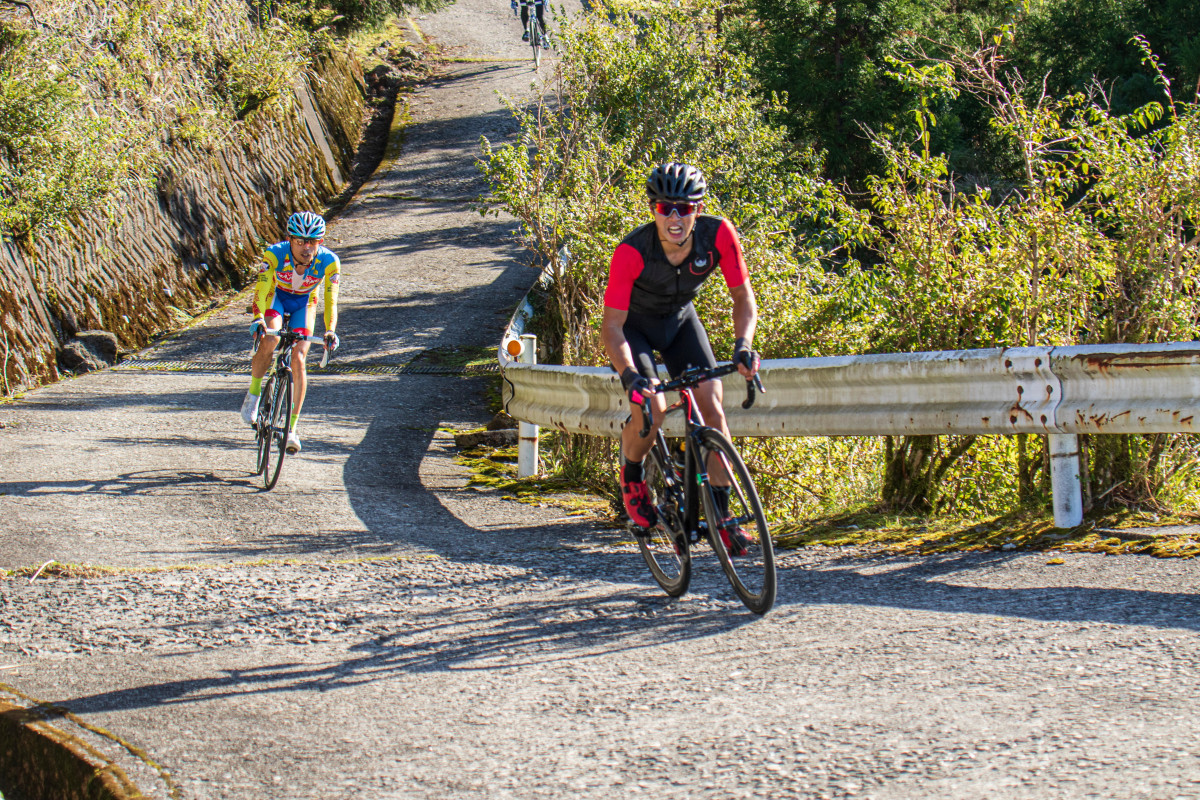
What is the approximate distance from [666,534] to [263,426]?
4567mm

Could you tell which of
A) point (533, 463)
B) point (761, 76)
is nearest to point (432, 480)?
point (533, 463)

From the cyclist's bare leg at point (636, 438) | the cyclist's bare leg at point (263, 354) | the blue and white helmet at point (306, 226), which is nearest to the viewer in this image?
the cyclist's bare leg at point (636, 438)

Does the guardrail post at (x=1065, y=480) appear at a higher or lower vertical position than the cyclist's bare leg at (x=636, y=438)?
lower

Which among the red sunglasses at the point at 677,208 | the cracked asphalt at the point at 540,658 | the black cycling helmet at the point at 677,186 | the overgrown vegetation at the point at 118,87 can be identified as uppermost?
the overgrown vegetation at the point at 118,87

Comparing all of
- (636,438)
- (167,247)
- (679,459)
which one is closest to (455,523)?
(636,438)

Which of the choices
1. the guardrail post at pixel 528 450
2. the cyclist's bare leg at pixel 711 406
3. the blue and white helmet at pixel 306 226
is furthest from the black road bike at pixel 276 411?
the cyclist's bare leg at pixel 711 406

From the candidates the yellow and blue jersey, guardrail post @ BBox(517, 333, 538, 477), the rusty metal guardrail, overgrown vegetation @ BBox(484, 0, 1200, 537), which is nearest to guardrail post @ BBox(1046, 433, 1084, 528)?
the rusty metal guardrail

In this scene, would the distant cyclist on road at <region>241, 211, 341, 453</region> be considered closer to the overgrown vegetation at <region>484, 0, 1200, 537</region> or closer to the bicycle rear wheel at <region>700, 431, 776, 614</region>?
the overgrown vegetation at <region>484, 0, 1200, 537</region>

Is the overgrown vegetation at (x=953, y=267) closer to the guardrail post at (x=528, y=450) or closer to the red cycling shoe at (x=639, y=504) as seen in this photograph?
the guardrail post at (x=528, y=450)

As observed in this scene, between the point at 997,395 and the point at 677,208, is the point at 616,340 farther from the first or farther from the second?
the point at 997,395

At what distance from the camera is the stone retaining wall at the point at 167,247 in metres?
13.5

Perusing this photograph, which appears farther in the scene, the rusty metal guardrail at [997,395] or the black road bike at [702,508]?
the rusty metal guardrail at [997,395]

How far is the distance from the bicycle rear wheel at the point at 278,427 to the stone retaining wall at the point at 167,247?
5344mm

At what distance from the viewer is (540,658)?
4410mm
